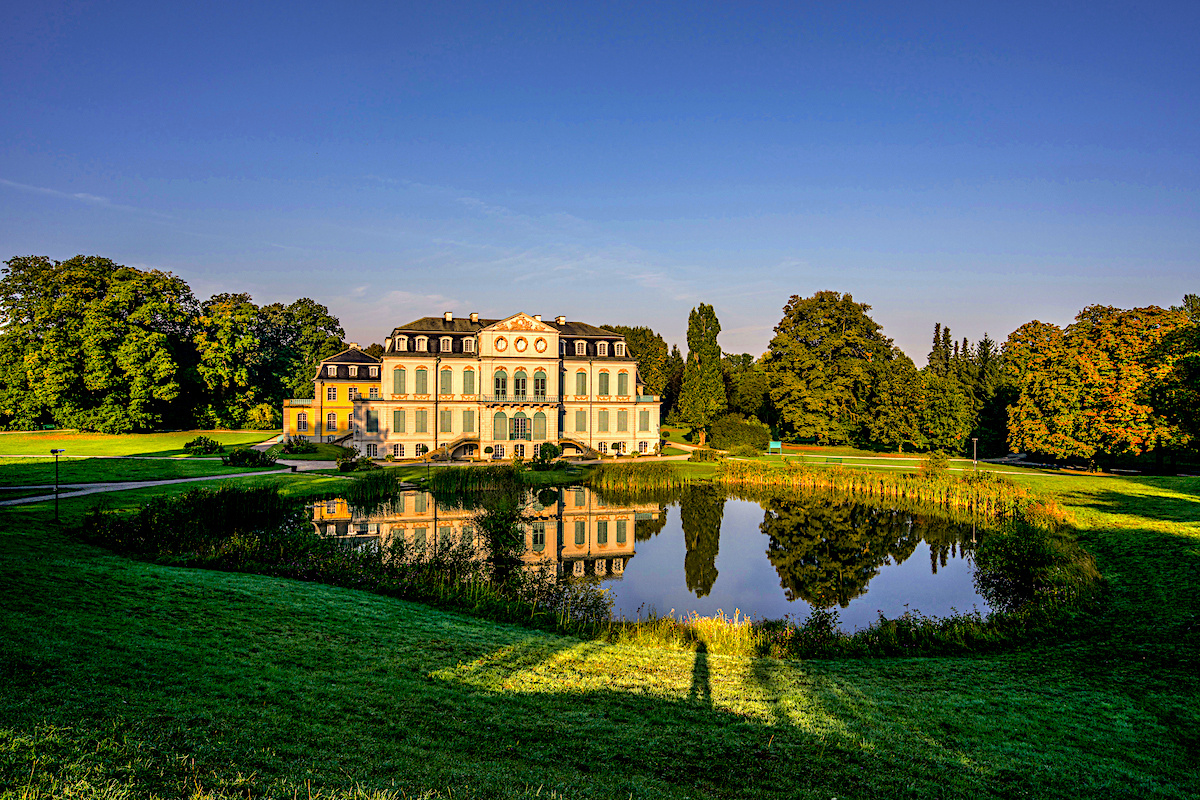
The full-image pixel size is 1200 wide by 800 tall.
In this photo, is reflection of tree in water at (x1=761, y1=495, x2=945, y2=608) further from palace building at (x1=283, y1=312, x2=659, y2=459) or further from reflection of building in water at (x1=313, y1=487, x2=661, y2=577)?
palace building at (x1=283, y1=312, x2=659, y2=459)

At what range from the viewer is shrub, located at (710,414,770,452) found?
42.4m

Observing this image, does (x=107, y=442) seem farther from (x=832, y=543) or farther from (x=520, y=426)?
(x=832, y=543)

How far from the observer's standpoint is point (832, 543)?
19.9m

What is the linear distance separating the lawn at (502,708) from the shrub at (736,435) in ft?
103

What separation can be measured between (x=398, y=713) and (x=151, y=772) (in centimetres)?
234

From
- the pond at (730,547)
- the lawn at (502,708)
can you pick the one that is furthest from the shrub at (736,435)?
the lawn at (502,708)

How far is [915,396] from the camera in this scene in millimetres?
41906

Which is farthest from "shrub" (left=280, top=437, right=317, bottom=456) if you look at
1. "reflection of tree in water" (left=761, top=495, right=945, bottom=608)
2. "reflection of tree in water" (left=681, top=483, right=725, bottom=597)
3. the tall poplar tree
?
the tall poplar tree

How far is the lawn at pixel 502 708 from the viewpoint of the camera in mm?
4965

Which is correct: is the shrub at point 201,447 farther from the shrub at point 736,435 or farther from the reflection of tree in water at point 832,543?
the shrub at point 736,435

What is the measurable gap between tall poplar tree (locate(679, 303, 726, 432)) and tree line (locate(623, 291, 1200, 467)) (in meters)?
0.12

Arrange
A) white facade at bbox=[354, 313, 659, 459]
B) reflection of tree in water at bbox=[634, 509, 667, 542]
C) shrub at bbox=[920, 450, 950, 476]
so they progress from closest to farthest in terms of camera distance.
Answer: reflection of tree in water at bbox=[634, 509, 667, 542] → shrub at bbox=[920, 450, 950, 476] → white facade at bbox=[354, 313, 659, 459]

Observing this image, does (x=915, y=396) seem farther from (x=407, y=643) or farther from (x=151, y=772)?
(x=151, y=772)

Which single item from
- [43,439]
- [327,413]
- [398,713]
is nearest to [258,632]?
Answer: [398,713]
